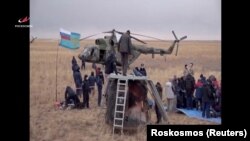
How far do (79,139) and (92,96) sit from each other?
5964mm

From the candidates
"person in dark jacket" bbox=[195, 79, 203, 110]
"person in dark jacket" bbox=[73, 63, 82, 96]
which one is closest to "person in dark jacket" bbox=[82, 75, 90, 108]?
"person in dark jacket" bbox=[73, 63, 82, 96]

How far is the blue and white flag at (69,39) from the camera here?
1908 cm

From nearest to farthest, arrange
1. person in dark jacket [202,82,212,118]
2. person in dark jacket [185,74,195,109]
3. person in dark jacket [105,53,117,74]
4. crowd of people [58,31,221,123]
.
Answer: person in dark jacket [202,82,212,118] → crowd of people [58,31,221,123] → person in dark jacket [185,74,195,109] → person in dark jacket [105,53,117,74]

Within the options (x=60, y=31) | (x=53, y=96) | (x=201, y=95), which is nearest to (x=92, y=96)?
(x=53, y=96)

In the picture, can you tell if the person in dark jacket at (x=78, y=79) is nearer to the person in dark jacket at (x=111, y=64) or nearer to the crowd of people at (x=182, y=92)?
the crowd of people at (x=182, y=92)

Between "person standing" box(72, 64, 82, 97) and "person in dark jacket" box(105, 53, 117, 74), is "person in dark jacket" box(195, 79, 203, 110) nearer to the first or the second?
"person in dark jacket" box(105, 53, 117, 74)

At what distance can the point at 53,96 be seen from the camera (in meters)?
19.3

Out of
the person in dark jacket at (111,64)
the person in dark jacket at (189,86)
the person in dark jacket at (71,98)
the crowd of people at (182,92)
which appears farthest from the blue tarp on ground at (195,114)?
the person in dark jacket at (71,98)

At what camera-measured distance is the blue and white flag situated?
62.6ft

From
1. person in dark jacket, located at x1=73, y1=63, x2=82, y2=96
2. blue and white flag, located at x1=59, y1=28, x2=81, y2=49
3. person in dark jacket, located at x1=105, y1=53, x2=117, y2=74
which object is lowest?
person in dark jacket, located at x1=73, y1=63, x2=82, y2=96

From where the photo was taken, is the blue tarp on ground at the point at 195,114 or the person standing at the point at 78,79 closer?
the blue tarp on ground at the point at 195,114

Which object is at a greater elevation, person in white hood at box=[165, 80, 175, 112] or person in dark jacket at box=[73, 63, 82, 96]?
person in dark jacket at box=[73, 63, 82, 96]

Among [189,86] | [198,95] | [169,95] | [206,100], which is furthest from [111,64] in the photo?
[206,100]
